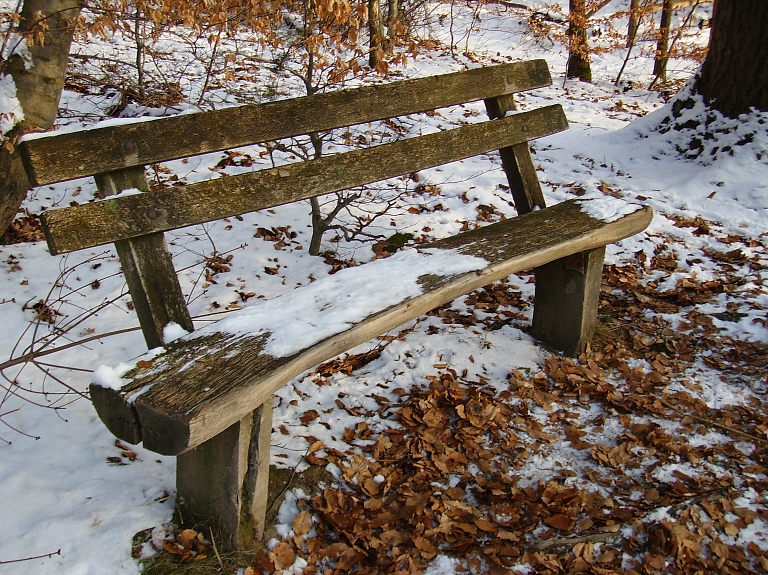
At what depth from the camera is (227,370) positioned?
1855 millimetres

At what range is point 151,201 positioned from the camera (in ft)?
7.21

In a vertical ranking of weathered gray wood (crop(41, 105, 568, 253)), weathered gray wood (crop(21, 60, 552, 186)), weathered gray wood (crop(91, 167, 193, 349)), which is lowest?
weathered gray wood (crop(91, 167, 193, 349))

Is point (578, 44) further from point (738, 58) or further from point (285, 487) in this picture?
point (285, 487)

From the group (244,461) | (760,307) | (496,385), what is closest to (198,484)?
(244,461)

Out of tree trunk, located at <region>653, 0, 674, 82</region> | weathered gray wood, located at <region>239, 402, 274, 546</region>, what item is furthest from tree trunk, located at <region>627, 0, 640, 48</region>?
weathered gray wood, located at <region>239, 402, 274, 546</region>

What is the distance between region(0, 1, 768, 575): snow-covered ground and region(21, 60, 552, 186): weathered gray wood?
711mm

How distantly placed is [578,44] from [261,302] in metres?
9.29

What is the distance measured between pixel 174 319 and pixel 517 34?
13.1 metres

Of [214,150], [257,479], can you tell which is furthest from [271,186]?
[257,479]

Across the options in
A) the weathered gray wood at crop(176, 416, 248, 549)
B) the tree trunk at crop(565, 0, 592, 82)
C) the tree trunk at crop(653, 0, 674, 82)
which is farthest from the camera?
the tree trunk at crop(653, 0, 674, 82)

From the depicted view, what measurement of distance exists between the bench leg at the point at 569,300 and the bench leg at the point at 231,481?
1.82 m

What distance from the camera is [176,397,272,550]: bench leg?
1968 mm

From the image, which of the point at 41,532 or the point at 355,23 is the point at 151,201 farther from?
the point at 355,23

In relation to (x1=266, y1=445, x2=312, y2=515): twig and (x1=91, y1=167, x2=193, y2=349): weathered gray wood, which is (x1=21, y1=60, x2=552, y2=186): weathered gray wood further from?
(x1=266, y1=445, x2=312, y2=515): twig
